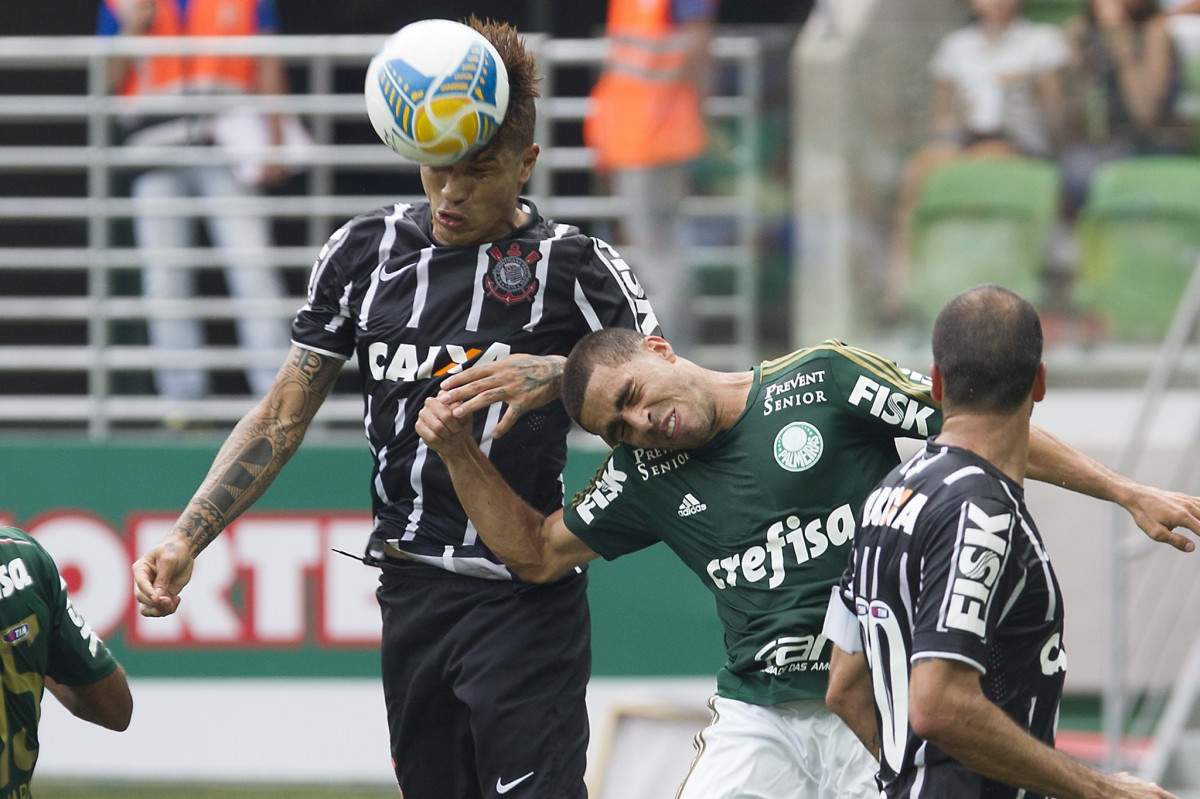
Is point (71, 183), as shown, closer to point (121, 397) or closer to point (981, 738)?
point (121, 397)

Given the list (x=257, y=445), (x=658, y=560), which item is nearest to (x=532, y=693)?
(x=257, y=445)

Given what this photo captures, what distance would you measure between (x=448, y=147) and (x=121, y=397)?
515cm

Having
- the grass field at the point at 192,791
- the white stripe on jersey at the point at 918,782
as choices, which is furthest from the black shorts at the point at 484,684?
the grass field at the point at 192,791

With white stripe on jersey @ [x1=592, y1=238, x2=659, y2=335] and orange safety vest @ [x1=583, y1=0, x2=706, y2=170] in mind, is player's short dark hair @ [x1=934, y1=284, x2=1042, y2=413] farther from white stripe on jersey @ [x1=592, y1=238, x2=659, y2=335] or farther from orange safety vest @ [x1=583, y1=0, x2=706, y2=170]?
orange safety vest @ [x1=583, y1=0, x2=706, y2=170]

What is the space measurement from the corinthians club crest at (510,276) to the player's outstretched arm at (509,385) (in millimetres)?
182

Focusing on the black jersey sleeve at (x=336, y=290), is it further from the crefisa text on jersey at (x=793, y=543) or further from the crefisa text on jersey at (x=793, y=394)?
the crefisa text on jersey at (x=793, y=543)

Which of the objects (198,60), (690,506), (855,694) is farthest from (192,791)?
(855,694)

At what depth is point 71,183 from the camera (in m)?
10.1

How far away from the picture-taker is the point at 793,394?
3.61 meters

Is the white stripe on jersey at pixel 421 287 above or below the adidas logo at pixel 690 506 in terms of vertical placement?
above

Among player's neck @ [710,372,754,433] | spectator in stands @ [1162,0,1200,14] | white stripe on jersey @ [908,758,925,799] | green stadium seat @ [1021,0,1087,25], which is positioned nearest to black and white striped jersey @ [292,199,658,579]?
player's neck @ [710,372,754,433]

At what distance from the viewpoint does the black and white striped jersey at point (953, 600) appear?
2684mm

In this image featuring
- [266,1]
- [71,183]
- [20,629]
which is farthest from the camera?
[71,183]

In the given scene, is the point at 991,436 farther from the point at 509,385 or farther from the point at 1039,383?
the point at 509,385
